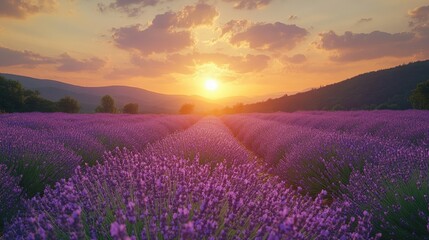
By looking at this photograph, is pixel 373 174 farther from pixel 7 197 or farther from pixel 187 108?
pixel 187 108

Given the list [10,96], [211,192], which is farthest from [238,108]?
[211,192]

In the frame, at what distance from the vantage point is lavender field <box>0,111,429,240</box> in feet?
5.10

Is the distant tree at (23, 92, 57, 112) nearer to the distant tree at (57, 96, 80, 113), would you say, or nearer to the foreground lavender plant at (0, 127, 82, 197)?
the distant tree at (57, 96, 80, 113)

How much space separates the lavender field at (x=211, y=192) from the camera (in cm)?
156

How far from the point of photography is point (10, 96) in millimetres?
34812

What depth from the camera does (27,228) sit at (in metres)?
1.69

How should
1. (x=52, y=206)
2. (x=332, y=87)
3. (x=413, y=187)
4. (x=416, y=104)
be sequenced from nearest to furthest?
(x=52, y=206) → (x=413, y=187) → (x=416, y=104) → (x=332, y=87)

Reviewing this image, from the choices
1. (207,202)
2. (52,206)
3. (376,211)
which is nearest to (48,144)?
(52,206)

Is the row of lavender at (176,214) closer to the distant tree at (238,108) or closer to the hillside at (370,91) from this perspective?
the hillside at (370,91)

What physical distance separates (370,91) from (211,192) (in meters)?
54.6

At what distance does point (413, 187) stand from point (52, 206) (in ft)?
8.24

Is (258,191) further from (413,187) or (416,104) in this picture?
(416,104)

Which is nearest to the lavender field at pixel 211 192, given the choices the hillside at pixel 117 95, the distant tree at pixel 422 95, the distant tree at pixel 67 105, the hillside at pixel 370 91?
the distant tree at pixel 422 95

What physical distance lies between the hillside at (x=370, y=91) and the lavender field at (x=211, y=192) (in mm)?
36882
